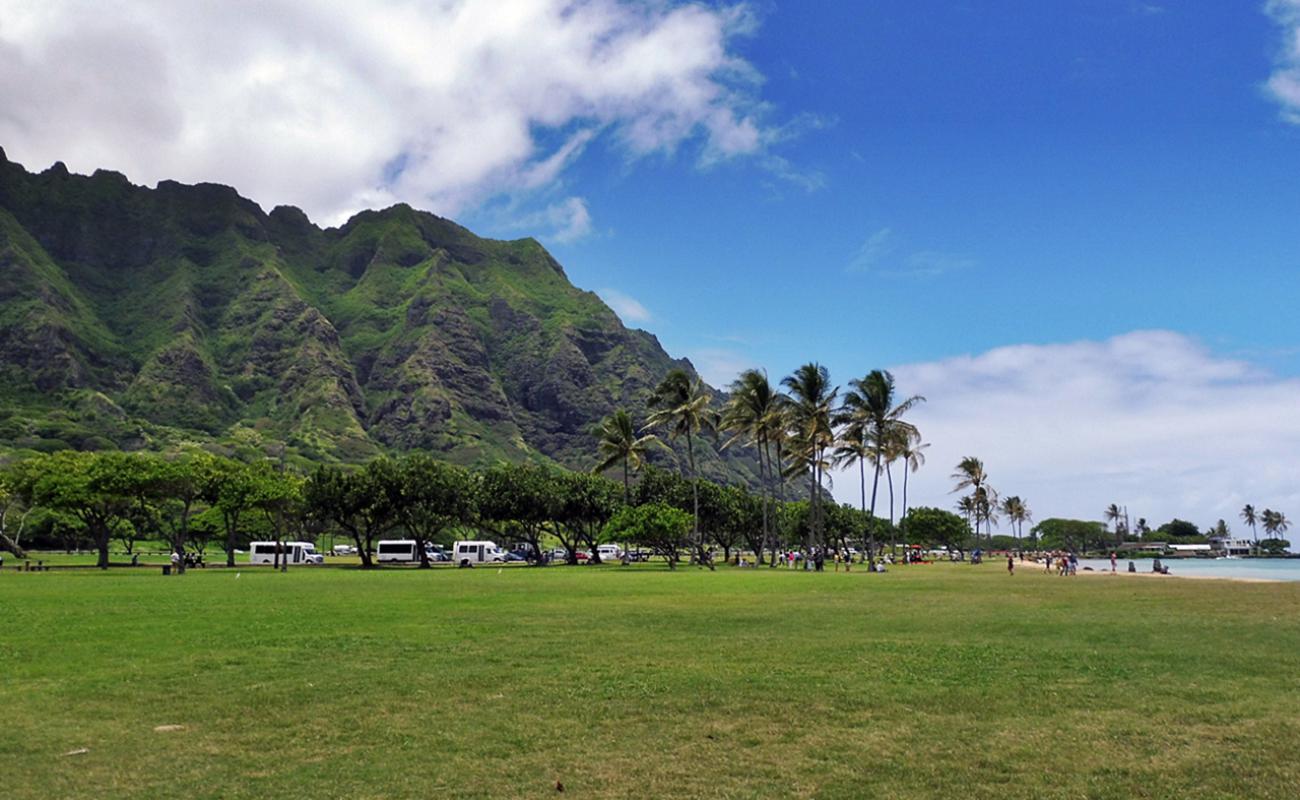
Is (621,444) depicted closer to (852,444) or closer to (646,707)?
(852,444)

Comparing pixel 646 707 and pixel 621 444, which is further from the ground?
pixel 621 444

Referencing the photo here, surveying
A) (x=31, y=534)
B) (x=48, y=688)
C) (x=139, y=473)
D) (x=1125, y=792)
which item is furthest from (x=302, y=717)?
(x=31, y=534)

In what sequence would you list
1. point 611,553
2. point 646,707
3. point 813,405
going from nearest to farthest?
point 646,707, point 813,405, point 611,553

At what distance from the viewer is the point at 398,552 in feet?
313

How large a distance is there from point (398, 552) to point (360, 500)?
49.5 ft

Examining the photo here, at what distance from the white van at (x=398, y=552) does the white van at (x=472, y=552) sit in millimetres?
4240

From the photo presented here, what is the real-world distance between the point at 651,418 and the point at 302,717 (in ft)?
247

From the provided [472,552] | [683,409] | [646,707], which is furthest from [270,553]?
[646,707]

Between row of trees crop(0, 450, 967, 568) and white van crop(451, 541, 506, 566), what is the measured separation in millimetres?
2654

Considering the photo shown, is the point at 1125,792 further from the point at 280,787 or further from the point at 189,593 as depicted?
the point at 189,593

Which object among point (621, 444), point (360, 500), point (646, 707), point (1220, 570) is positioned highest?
point (621, 444)

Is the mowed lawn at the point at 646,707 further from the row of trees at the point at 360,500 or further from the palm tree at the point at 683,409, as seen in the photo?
the palm tree at the point at 683,409

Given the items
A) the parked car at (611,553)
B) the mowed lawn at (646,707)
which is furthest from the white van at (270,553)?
the mowed lawn at (646,707)

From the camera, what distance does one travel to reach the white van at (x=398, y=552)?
9512cm
